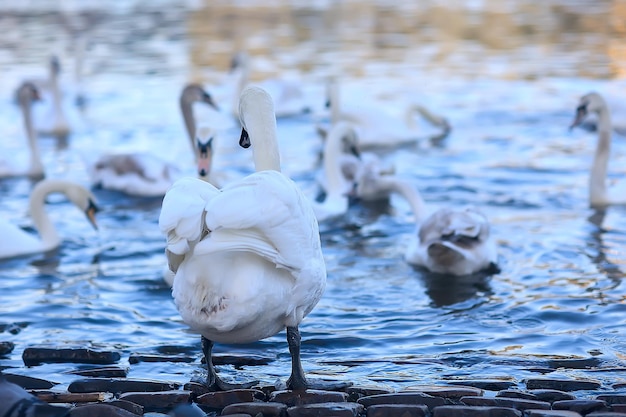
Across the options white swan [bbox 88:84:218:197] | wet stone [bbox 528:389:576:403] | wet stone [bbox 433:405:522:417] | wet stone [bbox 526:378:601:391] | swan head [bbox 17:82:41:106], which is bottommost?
wet stone [bbox 526:378:601:391]

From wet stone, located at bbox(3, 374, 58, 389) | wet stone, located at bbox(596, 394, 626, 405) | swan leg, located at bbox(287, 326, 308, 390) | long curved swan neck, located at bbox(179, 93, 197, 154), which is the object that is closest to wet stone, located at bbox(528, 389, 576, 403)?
wet stone, located at bbox(596, 394, 626, 405)

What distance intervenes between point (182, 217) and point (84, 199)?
5265 millimetres

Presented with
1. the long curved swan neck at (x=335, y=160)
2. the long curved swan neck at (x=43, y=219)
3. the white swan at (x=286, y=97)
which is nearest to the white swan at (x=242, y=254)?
the long curved swan neck at (x=43, y=219)

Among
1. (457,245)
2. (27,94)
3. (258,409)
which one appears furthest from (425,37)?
(258,409)

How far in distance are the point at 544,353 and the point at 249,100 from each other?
2.25 m

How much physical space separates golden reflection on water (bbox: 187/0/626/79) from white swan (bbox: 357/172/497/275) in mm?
10269

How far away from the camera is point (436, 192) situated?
11.1 m

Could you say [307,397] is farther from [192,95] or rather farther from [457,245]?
[192,95]

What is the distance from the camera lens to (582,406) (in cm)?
473

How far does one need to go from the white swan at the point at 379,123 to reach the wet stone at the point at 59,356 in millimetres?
8100

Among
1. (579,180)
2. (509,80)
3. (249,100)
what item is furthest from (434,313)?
(509,80)

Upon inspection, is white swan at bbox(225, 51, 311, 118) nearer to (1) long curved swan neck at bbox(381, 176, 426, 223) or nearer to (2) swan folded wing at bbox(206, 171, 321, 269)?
(1) long curved swan neck at bbox(381, 176, 426, 223)

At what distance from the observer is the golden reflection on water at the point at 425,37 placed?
65.2 feet

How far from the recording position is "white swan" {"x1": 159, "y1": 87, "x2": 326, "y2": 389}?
461 cm
